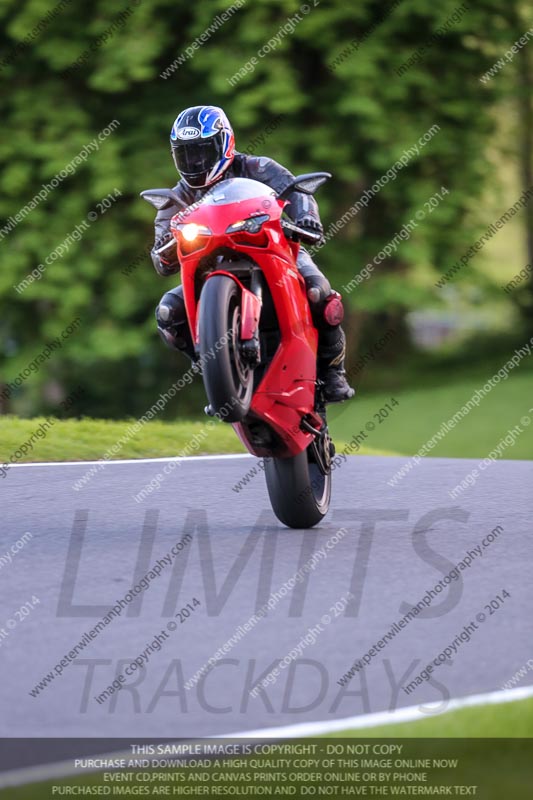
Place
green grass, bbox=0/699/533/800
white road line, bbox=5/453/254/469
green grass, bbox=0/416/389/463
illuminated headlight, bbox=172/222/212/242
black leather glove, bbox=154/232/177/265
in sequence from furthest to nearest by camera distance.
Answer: green grass, bbox=0/416/389/463
white road line, bbox=5/453/254/469
black leather glove, bbox=154/232/177/265
illuminated headlight, bbox=172/222/212/242
green grass, bbox=0/699/533/800

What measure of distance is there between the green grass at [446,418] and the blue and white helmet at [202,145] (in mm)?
13498

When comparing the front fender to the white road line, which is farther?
the white road line

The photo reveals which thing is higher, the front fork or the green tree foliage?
the front fork

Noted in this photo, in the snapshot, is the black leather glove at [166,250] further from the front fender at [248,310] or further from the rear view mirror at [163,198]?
the front fender at [248,310]

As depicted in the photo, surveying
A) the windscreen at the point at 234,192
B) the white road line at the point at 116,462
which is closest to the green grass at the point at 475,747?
the windscreen at the point at 234,192

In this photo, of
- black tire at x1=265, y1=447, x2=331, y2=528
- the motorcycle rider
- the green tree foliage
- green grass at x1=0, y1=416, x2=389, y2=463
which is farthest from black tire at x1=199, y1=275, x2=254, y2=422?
the green tree foliage

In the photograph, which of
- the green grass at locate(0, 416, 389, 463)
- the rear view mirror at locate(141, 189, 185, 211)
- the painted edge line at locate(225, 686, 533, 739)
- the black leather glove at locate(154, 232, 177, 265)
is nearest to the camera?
the painted edge line at locate(225, 686, 533, 739)

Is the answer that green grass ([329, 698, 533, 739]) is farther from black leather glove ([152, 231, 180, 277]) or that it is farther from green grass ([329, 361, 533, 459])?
green grass ([329, 361, 533, 459])

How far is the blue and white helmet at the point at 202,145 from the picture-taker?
6.88m

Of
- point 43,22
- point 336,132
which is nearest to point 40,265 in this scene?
point 43,22

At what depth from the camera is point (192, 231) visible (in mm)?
6590

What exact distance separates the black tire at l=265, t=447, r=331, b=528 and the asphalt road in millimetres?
111

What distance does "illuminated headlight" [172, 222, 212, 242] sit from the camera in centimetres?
656

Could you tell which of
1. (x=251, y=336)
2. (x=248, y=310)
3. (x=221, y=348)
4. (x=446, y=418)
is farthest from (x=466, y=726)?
(x=446, y=418)
